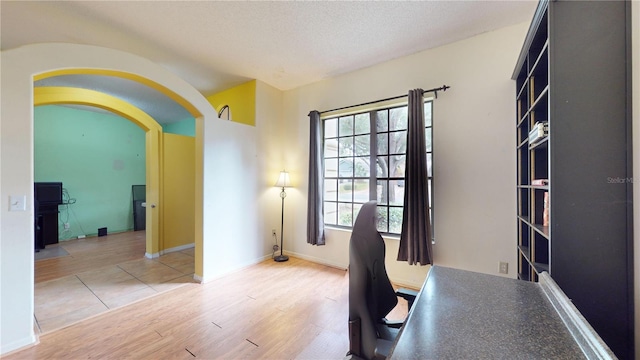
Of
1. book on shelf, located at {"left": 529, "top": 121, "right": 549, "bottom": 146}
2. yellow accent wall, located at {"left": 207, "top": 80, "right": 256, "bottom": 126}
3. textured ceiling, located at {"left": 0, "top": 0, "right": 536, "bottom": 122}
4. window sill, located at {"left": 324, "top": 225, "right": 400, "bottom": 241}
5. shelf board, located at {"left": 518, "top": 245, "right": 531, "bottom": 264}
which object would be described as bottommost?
window sill, located at {"left": 324, "top": 225, "right": 400, "bottom": 241}

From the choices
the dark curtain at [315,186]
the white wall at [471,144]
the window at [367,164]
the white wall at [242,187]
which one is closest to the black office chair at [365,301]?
the white wall at [471,144]

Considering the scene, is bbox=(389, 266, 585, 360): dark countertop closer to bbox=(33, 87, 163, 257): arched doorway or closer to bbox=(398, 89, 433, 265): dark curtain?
bbox=(398, 89, 433, 265): dark curtain

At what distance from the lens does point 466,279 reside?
1.30 meters

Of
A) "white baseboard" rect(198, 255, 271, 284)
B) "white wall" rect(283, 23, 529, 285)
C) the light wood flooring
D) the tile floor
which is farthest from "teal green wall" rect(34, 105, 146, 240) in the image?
"white wall" rect(283, 23, 529, 285)

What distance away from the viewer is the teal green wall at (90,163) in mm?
4879

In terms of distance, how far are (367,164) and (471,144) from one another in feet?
4.05

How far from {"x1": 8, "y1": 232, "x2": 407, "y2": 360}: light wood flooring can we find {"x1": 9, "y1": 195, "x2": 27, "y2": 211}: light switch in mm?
1046

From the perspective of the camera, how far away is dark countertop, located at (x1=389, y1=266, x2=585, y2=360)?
2.44 ft

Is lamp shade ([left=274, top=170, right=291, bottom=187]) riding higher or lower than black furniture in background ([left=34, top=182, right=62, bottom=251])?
higher

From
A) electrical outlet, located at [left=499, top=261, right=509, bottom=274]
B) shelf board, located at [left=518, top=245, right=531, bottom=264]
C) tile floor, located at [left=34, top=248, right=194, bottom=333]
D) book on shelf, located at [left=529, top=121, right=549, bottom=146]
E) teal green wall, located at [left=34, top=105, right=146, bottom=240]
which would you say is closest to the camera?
book on shelf, located at [left=529, top=121, right=549, bottom=146]

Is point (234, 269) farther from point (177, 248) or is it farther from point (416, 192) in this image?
point (416, 192)

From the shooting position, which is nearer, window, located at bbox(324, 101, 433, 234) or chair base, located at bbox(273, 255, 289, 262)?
window, located at bbox(324, 101, 433, 234)

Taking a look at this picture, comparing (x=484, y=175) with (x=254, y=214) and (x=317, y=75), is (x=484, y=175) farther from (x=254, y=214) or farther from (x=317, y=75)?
(x=254, y=214)

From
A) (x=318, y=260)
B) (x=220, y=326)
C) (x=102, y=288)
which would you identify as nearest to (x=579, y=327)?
(x=220, y=326)
